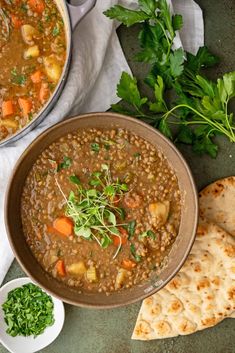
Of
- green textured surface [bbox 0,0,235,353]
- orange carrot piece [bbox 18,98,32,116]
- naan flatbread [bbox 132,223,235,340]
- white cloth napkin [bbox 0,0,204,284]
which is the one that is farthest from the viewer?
green textured surface [bbox 0,0,235,353]

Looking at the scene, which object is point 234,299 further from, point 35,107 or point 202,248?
point 35,107

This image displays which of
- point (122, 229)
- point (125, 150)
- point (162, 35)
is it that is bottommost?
point (122, 229)

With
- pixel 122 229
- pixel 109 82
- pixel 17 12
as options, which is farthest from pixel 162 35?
pixel 122 229

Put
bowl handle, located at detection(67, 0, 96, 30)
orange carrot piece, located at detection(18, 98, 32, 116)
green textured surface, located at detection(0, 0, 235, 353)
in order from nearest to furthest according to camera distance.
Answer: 1. bowl handle, located at detection(67, 0, 96, 30)
2. orange carrot piece, located at detection(18, 98, 32, 116)
3. green textured surface, located at detection(0, 0, 235, 353)

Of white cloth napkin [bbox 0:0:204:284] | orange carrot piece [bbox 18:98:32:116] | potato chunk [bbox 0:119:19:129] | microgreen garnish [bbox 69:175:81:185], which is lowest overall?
microgreen garnish [bbox 69:175:81:185]

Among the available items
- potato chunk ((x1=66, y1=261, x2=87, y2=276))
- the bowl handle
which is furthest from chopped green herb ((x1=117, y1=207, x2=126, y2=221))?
the bowl handle

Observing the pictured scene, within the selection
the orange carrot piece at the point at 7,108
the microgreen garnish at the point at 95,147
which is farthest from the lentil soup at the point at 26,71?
the microgreen garnish at the point at 95,147

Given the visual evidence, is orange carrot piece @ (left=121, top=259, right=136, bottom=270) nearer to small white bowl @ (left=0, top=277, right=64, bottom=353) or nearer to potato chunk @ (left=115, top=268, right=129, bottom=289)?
potato chunk @ (left=115, top=268, right=129, bottom=289)

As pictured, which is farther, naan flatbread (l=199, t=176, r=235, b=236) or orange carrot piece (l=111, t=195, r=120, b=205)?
naan flatbread (l=199, t=176, r=235, b=236)
